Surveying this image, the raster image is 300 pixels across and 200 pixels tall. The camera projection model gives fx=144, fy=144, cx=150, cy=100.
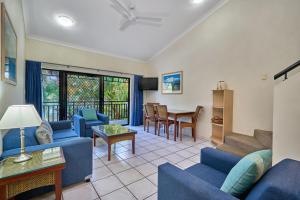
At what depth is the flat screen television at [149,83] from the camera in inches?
208

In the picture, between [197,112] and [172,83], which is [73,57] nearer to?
[172,83]

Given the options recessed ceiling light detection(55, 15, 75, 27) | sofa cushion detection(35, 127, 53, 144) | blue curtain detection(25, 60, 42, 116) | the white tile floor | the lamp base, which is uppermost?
recessed ceiling light detection(55, 15, 75, 27)

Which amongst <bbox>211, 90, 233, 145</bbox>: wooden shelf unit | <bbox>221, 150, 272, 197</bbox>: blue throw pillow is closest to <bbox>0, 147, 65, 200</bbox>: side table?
<bbox>221, 150, 272, 197</bbox>: blue throw pillow

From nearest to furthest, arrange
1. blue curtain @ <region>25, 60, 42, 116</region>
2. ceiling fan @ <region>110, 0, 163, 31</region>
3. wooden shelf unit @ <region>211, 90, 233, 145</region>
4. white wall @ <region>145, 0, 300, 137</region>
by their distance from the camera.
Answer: white wall @ <region>145, 0, 300, 137</region> < ceiling fan @ <region>110, 0, 163, 31</region> < wooden shelf unit @ <region>211, 90, 233, 145</region> < blue curtain @ <region>25, 60, 42, 116</region>

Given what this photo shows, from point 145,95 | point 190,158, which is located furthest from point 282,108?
point 145,95

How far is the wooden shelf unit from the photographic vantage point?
3246 millimetres

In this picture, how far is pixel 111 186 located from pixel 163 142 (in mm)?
1901

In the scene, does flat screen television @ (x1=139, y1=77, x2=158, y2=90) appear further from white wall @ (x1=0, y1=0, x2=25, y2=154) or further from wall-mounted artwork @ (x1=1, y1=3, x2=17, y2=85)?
wall-mounted artwork @ (x1=1, y1=3, x2=17, y2=85)

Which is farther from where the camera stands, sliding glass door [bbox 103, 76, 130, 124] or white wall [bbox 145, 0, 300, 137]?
sliding glass door [bbox 103, 76, 130, 124]

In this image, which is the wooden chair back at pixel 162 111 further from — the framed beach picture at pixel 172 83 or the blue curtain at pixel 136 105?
the blue curtain at pixel 136 105

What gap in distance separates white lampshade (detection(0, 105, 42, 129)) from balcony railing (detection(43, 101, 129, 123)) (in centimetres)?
296

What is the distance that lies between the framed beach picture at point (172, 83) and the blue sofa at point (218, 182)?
3.15m

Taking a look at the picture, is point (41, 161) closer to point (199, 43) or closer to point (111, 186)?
point (111, 186)

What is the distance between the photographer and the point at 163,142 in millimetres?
3570
